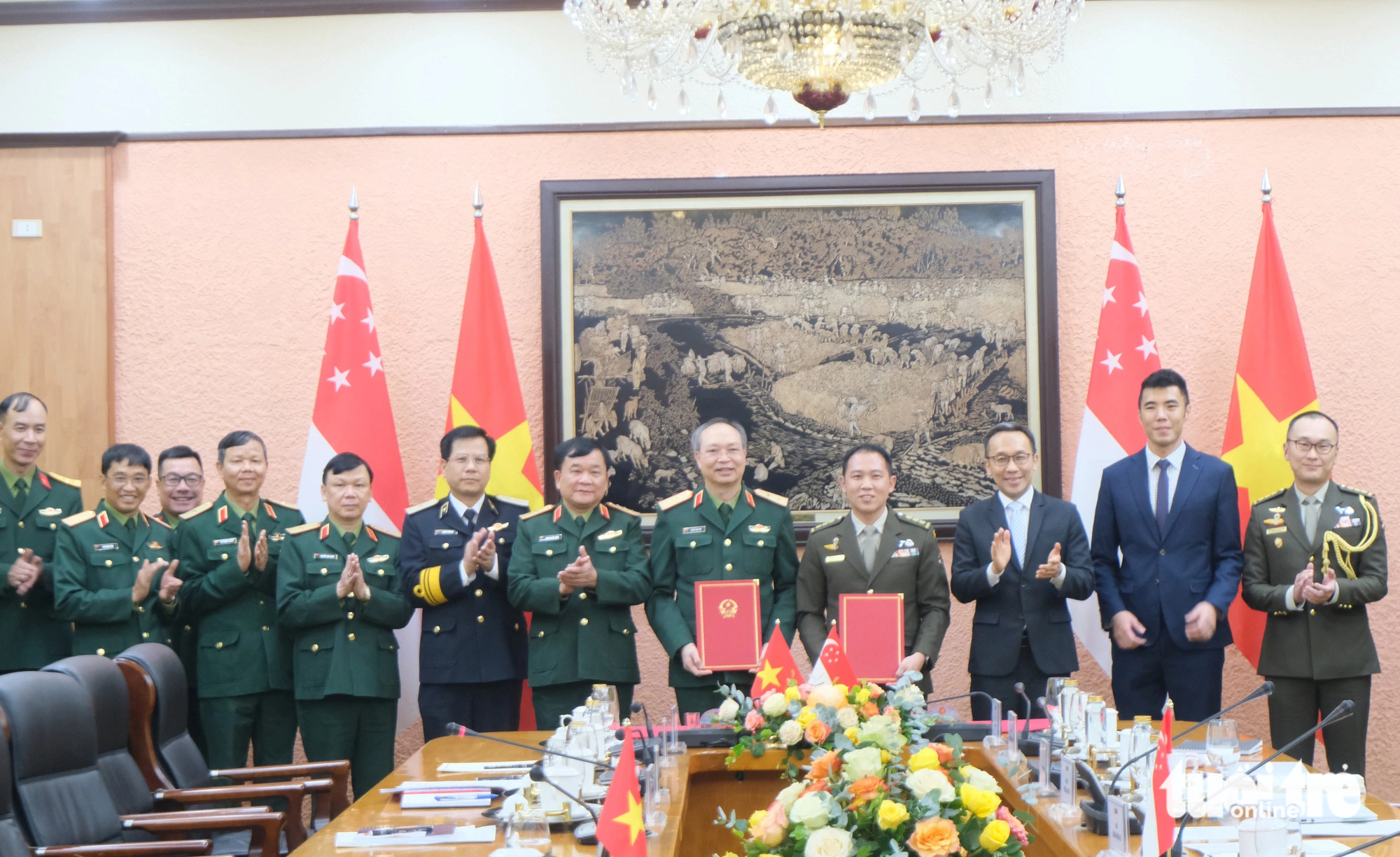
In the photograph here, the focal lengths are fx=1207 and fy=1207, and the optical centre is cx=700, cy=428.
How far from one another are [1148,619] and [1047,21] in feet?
7.41

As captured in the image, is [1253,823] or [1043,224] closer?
[1253,823]

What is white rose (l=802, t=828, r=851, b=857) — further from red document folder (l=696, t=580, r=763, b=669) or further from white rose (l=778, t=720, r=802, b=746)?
red document folder (l=696, t=580, r=763, b=669)

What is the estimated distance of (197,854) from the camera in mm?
2719

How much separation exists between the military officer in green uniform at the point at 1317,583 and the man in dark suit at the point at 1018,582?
0.62 metres

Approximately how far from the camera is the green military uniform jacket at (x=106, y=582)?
406 centimetres

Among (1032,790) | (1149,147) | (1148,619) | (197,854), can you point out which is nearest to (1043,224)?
(1149,147)

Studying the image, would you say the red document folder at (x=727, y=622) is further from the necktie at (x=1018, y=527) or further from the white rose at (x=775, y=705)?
the white rose at (x=775, y=705)

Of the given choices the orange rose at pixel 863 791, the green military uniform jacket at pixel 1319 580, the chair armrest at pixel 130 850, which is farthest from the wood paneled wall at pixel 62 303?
the green military uniform jacket at pixel 1319 580

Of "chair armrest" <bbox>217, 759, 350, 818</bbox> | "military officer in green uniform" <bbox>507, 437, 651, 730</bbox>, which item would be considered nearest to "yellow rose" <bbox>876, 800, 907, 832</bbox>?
"chair armrest" <bbox>217, 759, 350, 818</bbox>

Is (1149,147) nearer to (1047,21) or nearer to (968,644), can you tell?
(968,644)

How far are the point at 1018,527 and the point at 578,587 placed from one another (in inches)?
60.5

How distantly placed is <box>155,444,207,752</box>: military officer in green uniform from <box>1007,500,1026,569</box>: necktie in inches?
114

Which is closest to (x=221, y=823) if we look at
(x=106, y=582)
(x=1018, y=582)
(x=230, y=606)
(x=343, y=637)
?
(x=343, y=637)

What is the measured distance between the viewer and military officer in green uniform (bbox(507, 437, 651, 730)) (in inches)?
157
